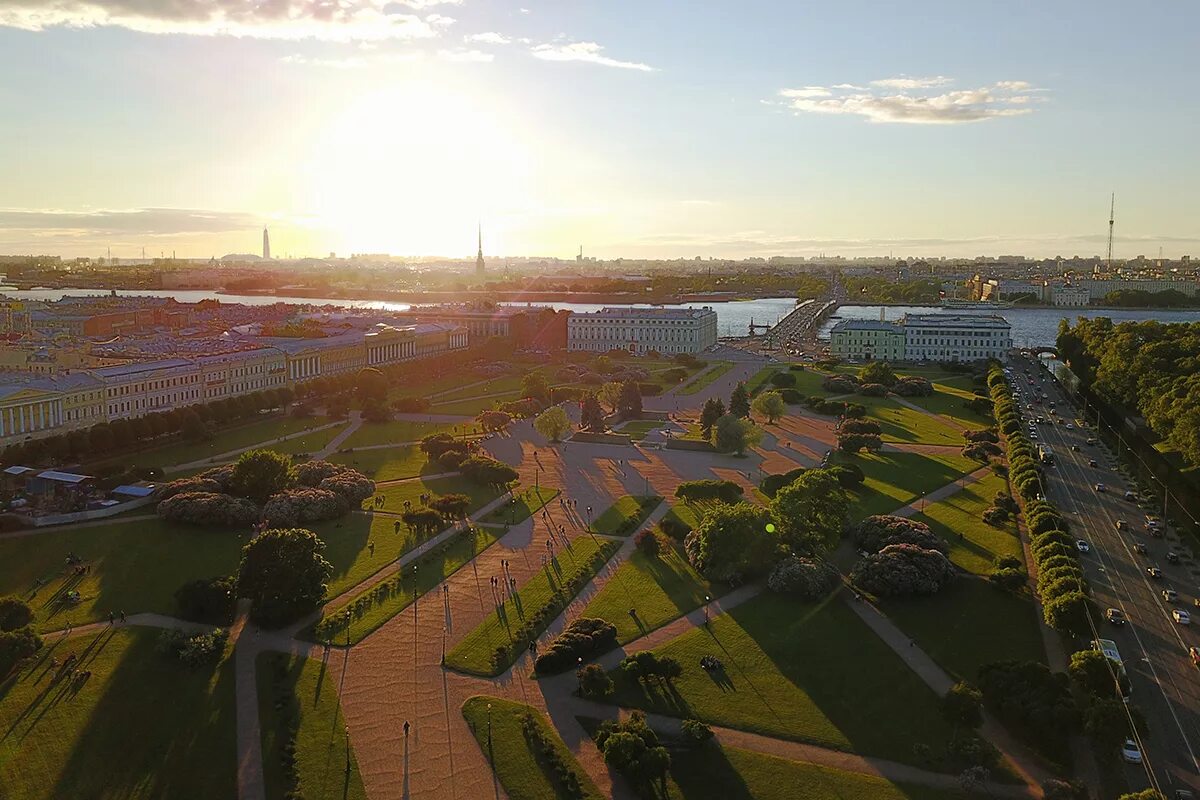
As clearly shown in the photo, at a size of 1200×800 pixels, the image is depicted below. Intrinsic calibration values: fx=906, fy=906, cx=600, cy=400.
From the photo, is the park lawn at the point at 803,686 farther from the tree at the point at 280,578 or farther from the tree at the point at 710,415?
the tree at the point at 710,415

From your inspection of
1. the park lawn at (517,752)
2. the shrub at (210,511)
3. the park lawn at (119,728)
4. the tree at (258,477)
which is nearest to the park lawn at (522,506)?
the tree at (258,477)

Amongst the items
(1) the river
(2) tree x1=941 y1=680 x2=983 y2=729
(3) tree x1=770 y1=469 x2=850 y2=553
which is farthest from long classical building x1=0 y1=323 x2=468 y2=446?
(1) the river

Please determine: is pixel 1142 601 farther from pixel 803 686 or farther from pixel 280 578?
pixel 280 578

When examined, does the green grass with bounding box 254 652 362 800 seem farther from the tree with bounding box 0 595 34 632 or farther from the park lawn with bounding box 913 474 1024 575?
the park lawn with bounding box 913 474 1024 575

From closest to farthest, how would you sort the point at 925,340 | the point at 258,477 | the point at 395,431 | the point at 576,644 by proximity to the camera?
the point at 576,644
the point at 258,477
the point at 395,431
the point at 925,340

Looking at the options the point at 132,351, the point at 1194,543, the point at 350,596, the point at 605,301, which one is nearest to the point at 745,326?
the point at 605,301

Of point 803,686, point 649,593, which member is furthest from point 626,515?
point 803,686
